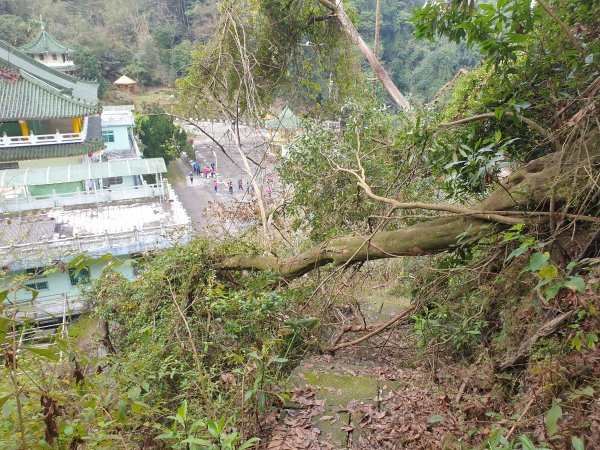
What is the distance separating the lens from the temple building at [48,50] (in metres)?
24.1

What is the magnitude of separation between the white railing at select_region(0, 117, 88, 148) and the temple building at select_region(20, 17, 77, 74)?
1182cm

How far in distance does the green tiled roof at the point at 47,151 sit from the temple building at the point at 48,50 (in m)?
12.0

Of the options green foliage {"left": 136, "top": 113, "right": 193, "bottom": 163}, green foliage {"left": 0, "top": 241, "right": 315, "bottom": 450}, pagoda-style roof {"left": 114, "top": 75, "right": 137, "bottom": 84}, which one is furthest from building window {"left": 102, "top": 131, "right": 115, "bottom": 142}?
green foliage {"left": 0, "top": 241, "right": 315, "bottom": 450}

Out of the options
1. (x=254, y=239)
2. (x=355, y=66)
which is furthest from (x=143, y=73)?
(x=254, y=239)

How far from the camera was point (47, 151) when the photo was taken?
15.0 meters

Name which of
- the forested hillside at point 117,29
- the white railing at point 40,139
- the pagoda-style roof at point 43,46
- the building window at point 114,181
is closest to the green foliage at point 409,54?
the forested hillside at point 117,29

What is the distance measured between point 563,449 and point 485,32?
2.32m

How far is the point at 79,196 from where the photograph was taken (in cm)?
1305

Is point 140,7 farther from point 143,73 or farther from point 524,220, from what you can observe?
point 524,220

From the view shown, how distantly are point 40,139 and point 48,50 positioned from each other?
12.5m

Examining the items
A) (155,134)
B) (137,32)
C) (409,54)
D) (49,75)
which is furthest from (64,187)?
(409,54)

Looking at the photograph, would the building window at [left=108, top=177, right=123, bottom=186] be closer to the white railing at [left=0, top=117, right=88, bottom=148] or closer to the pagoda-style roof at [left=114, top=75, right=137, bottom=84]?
the white railing at [left=0, top=117, right=88, bottom=148]

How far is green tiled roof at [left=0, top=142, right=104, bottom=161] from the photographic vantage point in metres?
14.5

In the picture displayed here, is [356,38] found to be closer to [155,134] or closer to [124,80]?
[155,134]
